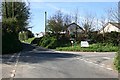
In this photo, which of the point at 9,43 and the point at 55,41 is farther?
the point at 55,41

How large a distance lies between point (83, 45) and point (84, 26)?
1182 inches

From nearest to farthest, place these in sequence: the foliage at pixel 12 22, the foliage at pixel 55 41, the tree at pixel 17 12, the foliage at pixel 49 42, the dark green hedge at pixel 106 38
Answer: the foliage at pixel 12 22 < the tree at pixel 17 12 < the dark green hedge at pixel 106 38 < the foliage at pixel 49 42 < the foliage at pixel 55 41

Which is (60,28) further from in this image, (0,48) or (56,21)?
(0,48)

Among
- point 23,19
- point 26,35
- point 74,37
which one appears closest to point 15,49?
point 23,19

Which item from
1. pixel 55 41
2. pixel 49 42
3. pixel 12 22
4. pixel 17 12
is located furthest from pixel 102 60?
pixel 49 42

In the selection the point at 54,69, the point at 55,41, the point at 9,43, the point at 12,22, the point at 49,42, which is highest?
the point at 12,22

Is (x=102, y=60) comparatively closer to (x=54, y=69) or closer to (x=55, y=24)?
(x=54, y=69)

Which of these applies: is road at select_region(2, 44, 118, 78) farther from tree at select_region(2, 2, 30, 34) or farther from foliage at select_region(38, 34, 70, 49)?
foliage at select_region(38, 34, 70, 49)

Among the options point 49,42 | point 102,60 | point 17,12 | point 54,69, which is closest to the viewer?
point 54,69

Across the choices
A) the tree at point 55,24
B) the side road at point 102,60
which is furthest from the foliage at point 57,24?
the side road at point 102,60

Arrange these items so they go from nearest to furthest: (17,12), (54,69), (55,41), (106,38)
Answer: (54,69), (17,12), (106,38), (55,41)

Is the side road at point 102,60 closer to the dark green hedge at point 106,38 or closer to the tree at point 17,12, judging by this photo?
the dark green hedge at point 106,38

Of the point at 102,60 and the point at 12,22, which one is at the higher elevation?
the point at 12,22

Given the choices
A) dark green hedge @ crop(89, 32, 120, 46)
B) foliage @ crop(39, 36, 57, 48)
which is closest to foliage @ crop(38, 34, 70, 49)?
foliage @ crop(39, 36, 57, 48)
